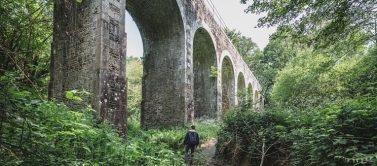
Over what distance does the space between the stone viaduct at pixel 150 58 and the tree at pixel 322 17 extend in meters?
2.45

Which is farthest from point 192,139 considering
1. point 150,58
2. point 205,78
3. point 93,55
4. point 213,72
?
point 205,78

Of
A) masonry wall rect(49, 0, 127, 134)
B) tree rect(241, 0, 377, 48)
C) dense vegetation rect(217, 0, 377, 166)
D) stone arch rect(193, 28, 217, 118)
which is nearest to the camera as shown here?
dense vegetation rect(217, 0, 377, 166)

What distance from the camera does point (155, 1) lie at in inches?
424

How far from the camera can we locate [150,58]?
12641 mm

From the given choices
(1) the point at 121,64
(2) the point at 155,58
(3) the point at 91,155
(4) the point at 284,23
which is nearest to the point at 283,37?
(4) the point at 284,23

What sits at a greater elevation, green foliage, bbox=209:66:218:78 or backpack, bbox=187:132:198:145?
green foliage, bbox=209:66:218:78

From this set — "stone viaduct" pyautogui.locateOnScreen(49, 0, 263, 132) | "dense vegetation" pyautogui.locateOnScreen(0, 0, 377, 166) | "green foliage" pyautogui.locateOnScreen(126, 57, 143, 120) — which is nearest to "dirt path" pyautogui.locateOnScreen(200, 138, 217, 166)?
"dense vegetation" pyautogui.locateOnScreen(0, 0, 377, 166)

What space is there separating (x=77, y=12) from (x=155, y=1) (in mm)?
3994

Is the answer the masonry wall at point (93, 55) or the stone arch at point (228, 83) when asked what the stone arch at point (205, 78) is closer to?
the stone arch at point (228, 83)

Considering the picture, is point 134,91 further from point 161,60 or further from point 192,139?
point 192,139

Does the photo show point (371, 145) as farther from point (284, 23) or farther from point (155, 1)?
point (155, 1)

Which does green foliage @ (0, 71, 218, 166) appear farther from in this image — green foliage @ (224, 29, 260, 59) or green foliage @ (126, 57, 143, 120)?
green foliage @ (224, 29, 260, 59)

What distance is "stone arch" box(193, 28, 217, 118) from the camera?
16.2 meters

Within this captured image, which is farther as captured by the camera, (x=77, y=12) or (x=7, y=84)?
(x=77, y=12)
